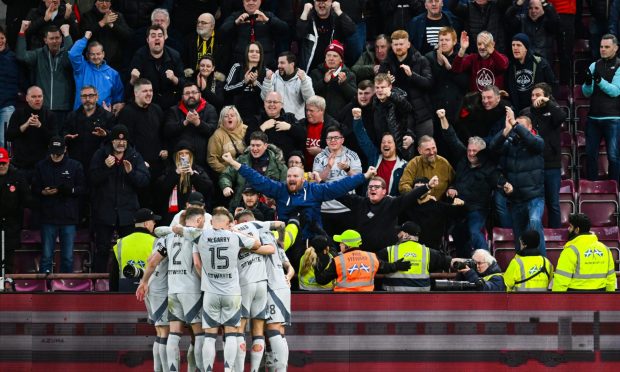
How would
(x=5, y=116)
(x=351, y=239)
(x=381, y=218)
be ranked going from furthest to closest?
(x=5, y=116)
(x=381, y=218)
(x=351, y=239)

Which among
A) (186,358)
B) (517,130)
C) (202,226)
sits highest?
(517,130)

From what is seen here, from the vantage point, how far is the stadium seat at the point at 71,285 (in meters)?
20.8

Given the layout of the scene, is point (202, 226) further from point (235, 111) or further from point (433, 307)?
point (235, 111)

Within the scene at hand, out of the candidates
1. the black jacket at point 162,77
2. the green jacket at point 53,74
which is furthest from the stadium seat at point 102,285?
the green jacket at point 53,74

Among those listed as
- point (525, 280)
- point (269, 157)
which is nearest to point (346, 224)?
point (269, 157)

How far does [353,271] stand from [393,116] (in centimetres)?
405

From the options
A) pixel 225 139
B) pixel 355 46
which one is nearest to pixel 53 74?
pixel 225 139

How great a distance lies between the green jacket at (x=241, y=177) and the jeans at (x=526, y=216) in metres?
3.29

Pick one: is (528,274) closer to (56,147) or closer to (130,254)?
(130,254)

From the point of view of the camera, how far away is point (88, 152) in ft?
71.7

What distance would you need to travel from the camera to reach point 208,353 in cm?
1700

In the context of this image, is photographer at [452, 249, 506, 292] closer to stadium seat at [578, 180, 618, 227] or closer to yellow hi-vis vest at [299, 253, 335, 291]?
yellow hi-vis vest at [299, 253, 335, 291]

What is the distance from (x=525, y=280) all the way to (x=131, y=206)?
5731mm

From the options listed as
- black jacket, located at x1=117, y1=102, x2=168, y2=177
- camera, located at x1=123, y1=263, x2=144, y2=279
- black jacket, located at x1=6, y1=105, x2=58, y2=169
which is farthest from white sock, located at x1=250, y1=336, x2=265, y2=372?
black jacket, located at x1=6, y1=105, x2=58, y2=169
